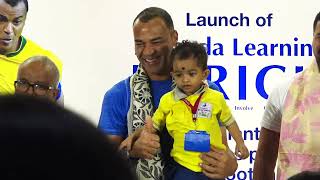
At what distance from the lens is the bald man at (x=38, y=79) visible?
2.60 metres

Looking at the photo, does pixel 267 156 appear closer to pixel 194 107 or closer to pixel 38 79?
pixel 194 107

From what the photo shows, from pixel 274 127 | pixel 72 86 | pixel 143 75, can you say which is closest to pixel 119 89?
pixel 143 75

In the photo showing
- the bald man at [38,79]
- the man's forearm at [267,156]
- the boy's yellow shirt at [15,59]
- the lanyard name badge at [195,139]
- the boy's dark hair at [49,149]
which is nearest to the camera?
the boy's dark hair at [49,149]

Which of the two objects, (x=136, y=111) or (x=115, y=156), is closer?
(x=115, y=156)

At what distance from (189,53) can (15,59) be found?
1386mm

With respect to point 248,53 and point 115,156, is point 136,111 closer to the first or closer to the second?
point 248,53

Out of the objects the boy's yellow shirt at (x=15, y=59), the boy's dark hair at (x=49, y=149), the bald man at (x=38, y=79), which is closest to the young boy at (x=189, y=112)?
the bald man at (x=38, y=79)

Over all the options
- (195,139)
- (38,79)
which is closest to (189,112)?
(195,139)

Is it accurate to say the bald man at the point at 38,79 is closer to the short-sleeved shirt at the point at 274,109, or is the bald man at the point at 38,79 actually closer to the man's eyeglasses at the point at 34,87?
the man's eyeglasses at the point at 34,87

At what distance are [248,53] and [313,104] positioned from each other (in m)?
1.05

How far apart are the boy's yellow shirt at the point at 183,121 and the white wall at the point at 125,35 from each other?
42.9 inches

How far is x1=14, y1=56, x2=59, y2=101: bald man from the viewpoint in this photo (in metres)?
2.60

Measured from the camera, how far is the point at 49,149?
431 millimetres

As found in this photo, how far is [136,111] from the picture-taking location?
2586 millimetres
